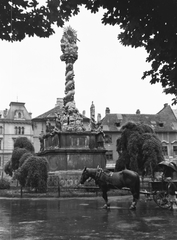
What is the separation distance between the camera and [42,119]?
208 feet

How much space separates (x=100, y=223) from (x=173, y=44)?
216 inches

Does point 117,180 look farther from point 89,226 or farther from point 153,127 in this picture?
point 153,127

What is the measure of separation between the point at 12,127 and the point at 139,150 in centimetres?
3744

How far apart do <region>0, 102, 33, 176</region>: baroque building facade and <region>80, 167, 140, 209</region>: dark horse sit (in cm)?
5534

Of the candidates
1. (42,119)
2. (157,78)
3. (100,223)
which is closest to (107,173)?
(100,223)

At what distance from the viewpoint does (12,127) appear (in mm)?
67500

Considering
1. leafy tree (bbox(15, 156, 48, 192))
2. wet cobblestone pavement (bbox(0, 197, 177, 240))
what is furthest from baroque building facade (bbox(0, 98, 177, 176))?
wet cobblestone pavement (bbox(0, 197, 177, 240))

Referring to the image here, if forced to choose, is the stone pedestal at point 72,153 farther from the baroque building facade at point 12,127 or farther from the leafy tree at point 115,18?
the baroque building facade at point 12,127

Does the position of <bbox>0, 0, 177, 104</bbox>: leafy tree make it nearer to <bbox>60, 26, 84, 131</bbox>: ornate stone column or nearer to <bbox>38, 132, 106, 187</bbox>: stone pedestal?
<bbox>38, 132, 106, 187</bbox>: stone pedestal

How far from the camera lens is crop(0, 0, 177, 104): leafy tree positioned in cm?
544

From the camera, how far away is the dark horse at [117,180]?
1221 cm

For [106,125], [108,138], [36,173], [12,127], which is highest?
[12,127]

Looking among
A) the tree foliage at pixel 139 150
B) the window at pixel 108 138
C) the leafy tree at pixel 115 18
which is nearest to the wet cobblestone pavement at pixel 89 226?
the leafy tree at pixel 115 18

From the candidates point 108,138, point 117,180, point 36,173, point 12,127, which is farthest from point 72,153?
point 12,127
